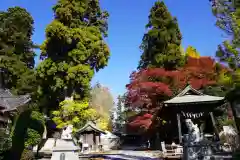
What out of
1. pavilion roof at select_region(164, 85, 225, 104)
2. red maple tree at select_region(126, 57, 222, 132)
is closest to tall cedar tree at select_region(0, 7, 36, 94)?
red maple tree at select_region(126, 57, 222, 132)

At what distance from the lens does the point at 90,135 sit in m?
30.7

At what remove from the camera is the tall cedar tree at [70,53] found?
26688 millimetres

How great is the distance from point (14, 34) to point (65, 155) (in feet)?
77.8

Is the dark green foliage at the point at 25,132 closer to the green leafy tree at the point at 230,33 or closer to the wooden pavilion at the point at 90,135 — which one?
the wooden pavilion at the point at 90,135

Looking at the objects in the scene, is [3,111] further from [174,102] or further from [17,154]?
[174,102]

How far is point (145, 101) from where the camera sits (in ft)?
88.5

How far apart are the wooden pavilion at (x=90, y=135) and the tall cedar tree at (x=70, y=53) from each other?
12.8 ft

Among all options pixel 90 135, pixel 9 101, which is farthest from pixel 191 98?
pixel 90 135

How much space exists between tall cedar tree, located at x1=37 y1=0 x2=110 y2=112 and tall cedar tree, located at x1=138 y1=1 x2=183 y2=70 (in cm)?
645

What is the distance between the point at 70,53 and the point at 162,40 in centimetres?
1196

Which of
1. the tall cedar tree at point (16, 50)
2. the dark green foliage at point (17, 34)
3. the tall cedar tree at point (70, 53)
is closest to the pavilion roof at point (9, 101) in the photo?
the tall cedar tree at point (70, 53)

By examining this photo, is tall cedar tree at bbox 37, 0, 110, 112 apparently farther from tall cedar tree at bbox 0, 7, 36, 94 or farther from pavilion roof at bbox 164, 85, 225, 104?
pavilion roof at bbox 164, 85, 225, 104

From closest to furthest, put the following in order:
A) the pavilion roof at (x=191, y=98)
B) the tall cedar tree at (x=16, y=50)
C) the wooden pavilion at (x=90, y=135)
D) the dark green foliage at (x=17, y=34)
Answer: the pavilion roof at (x=191, y=98) → the wooden pavilion at (x=90, y=135) → the tall cedar tree at (x=16, y=50) → the dark green foliage at (x=17, y=34)

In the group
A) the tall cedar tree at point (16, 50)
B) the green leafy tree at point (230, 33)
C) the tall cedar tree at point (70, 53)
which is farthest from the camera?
the tall cedar tree at point (16, 50)
